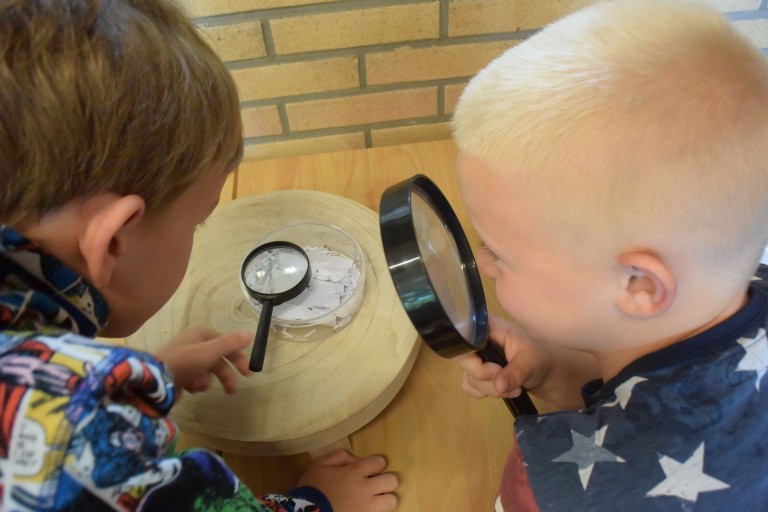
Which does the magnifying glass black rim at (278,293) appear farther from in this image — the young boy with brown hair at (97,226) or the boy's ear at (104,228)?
the boy's ear at (104,228)

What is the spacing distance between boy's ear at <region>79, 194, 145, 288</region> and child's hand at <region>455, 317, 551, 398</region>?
0.40 meters

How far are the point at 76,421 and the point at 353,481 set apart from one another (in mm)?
435

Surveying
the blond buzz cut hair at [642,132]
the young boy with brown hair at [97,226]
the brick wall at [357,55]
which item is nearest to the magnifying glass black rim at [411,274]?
the blond buzz cut hair at [642,132]

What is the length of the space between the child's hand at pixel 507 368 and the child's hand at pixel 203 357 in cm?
29

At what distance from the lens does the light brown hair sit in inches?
19.8

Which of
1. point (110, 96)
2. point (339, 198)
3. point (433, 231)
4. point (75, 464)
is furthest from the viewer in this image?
point (339, 198)

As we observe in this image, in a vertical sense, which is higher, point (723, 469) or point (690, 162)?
point (690, 162)

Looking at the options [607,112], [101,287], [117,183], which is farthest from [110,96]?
[607,112]

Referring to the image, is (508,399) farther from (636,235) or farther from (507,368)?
(636,235)

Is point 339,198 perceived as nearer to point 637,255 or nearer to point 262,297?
point 262,297

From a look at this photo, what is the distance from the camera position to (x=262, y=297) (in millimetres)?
861

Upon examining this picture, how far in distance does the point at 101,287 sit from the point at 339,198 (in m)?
0.49

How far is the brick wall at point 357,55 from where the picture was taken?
1.11 meters

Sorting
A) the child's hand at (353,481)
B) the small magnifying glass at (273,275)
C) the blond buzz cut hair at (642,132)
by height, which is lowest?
the child's hand at (353,481)
